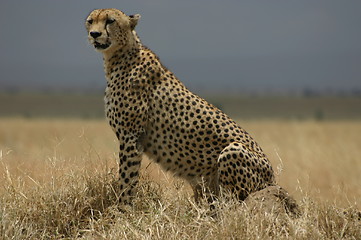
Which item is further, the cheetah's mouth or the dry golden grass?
the cheetah's mouth

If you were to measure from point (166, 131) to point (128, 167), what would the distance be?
1.25 ft

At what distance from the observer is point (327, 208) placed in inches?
185

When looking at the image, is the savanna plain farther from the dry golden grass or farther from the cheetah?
→ the cheetah

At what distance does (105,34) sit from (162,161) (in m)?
1.02

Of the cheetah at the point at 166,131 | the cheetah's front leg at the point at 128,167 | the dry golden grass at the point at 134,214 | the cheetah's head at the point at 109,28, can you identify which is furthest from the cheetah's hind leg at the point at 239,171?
the cheetah's head at the point at 109,28

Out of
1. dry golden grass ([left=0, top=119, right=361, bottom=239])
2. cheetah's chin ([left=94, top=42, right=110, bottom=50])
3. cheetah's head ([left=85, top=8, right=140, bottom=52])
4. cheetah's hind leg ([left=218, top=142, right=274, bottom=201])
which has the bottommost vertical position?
dry golden grass ([left=0, top=119, right=361, bottom=239])

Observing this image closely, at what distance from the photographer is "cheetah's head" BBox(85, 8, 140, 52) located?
4.81m

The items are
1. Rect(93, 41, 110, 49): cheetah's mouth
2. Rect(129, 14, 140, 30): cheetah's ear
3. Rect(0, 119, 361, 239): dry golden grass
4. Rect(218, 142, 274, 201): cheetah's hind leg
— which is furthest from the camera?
Rect(129, 14, 140, 30): cheetah's ear

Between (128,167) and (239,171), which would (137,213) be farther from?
(239,171)

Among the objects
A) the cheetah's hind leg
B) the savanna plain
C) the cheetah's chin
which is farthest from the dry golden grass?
the cheetah's chin

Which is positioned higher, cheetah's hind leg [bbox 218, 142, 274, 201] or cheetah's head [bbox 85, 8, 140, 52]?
cheetah's head [bbox 85, 8, 140, 52]

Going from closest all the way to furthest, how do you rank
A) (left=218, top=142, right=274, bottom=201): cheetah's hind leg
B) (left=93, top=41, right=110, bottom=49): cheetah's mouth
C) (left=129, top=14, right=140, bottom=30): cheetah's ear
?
(left=218, top=142, right=274, bottom=201): cheetah's hind leg < (left=93, top=41, right=110, bottom=49): cheetah's mouth < (left=129, top=14, right=140, bottom=30): cheetah's ear

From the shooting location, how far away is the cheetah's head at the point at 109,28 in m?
4.81

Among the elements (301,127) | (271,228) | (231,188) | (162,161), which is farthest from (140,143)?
(301,127)
